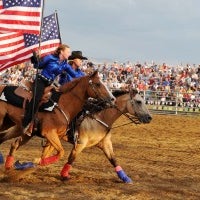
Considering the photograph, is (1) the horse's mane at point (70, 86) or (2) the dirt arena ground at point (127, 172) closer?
(2) the dirt arena ground at point (127, 172)

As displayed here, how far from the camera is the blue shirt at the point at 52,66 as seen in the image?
884 cm

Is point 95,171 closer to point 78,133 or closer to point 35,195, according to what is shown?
point 78,133

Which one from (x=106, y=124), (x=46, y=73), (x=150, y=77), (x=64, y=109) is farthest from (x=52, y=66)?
(x=150, y=77)

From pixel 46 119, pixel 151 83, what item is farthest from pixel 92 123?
pixel 151 83

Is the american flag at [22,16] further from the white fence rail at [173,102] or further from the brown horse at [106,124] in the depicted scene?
the white fence rail at [173,102]

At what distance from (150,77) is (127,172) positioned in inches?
878

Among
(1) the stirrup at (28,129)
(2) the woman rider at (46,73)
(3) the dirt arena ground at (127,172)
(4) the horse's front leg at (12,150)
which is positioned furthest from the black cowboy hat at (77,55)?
(3) the dirt arena ground at (127,172)

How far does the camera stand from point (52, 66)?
8.87 meters

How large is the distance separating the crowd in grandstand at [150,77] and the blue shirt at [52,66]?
16270 mm

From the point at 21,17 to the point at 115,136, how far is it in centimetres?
754

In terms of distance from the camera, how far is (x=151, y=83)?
30812mm

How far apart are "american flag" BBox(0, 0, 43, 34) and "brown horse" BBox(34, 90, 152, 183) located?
2.40m

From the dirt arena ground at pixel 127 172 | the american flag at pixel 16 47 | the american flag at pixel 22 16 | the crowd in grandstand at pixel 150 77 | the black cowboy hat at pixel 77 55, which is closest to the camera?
the dirt arena ground at pixel 127 172

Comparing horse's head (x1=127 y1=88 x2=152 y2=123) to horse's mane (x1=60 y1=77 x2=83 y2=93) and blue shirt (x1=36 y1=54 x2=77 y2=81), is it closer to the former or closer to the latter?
horse's mane (x1=60 y1=77 x2=83 y2=93)
